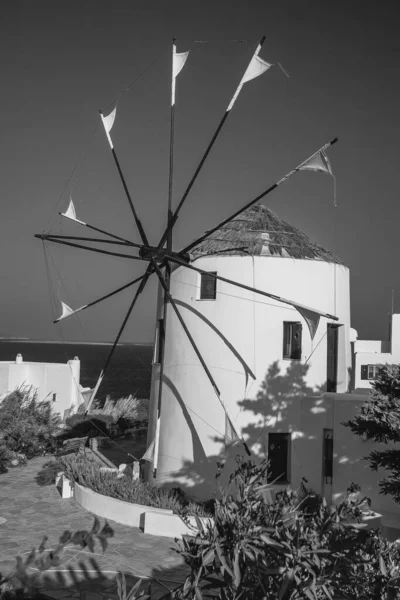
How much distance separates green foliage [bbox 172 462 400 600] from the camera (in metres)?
6.07

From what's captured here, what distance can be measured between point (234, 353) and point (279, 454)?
2.80m

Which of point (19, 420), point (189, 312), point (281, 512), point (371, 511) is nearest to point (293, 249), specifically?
point (189, 312)

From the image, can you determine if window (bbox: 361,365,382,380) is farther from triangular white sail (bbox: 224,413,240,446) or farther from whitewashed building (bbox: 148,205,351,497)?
triangular white sail (bbox: 224,413,240,446)

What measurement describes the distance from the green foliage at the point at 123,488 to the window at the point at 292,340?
438 centimetres

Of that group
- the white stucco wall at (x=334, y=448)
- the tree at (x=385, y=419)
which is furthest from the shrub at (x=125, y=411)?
the tree at (x=385, y=419)

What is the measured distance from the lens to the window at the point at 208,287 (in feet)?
52.5

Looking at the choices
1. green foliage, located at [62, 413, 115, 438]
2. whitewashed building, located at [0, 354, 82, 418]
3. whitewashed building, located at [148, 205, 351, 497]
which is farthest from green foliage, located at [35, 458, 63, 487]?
whitewashed building, located at [0, 354, 82, 418]

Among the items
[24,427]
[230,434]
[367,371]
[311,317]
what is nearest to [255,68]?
[311,317]

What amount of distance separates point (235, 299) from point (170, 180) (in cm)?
342

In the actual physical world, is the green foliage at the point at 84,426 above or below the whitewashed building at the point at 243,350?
below

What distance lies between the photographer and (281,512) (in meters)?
7.08

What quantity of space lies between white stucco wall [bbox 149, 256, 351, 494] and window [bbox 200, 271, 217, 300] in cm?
14

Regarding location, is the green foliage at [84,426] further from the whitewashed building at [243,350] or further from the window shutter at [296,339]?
the window shutter at [296,339]

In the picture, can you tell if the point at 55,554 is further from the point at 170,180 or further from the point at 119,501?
the point at 170,180
